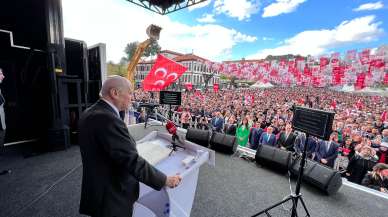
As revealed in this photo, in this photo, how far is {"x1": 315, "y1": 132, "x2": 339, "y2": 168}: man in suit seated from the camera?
431 centimetres

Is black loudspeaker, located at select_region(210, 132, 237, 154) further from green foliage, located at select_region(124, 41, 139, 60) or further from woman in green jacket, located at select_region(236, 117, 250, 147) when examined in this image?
green foliage, located at select_region(124, 41, 139, 60)

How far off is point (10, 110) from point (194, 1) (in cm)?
666

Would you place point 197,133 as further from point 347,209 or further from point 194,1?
point 194,1

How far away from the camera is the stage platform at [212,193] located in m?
2.48

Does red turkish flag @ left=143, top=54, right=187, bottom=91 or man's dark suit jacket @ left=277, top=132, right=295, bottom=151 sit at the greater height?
red turkish flag @ left=143, top=54, right=187, bottom=91

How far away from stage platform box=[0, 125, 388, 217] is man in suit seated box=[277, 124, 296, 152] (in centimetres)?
162

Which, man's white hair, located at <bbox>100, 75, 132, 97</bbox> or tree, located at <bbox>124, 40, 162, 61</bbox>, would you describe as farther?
tree, located at <bbox>124, 40, 162, 61</bbox>

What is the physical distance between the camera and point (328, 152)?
14.3 feet

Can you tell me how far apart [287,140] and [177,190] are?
14.2 ft

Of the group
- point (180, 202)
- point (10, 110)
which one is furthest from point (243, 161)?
point (10, 110)

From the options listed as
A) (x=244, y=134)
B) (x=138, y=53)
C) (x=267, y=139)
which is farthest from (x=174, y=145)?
(x=138, y=53)

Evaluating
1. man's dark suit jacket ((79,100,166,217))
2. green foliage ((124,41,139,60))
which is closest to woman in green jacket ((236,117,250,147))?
man's dark suit jacket ((79,100,166,217))

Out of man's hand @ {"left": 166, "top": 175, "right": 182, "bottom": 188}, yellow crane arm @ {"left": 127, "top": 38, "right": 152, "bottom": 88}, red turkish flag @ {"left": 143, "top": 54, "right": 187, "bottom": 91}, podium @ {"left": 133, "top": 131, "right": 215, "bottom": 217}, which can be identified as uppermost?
yellow crane arm @ {"left": 127, "top": 38, "right": 152, "bottom": 88}

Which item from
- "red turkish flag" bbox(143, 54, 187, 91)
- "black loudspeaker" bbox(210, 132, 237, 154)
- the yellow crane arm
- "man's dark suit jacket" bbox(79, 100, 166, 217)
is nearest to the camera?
"man's dark suit jacket" bbox(79, 100, 166, 217)
